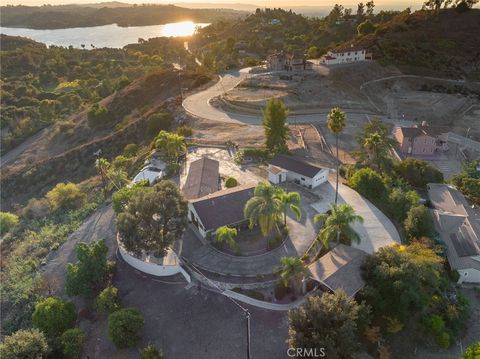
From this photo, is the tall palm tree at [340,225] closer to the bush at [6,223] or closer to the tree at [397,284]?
the tree at [397,284]

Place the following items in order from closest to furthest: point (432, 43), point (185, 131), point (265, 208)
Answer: point (265, 208)
point (185, 131)
point (432, 43)

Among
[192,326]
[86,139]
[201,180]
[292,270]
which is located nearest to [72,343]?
[192,326]

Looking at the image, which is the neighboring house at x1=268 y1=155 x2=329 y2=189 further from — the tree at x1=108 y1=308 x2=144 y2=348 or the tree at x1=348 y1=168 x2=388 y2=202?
the tree at x1=108 y1=308 x2=144 y2=348

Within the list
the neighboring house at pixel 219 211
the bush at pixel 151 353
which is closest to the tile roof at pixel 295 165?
the neighboring house at pixel 219 211

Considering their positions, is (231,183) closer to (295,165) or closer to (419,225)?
(295,165)

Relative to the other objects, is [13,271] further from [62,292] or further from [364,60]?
[364,60]

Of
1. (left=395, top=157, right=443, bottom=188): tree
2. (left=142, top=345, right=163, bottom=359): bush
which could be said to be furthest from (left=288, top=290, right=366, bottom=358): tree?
(left=395, top=157, right=443, bottom=188): tree
